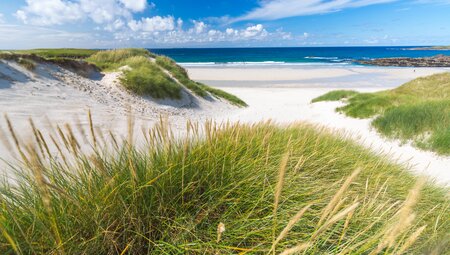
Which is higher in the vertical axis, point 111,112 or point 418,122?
point 111,112

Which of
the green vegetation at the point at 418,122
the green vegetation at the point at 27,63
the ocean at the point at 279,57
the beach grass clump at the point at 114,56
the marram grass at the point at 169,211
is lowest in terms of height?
the green vegetation at the point at 418,122

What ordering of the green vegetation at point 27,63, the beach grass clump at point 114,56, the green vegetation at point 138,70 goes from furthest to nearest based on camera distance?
the beach grass clump at point 114,56
the green vegetation at point 138,70
the green vegetation at point 27,63

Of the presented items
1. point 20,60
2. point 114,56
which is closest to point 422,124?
point 20,60

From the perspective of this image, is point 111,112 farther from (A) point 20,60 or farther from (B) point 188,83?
(B) point 188,83

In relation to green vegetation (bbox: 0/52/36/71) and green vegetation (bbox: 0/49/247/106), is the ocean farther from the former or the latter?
green vegetation (bbox: 0/52/36/71)

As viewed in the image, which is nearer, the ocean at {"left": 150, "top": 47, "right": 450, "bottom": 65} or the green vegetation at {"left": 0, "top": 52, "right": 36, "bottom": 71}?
the green vegetation at {"left": 0, "top": 52, "right": 36, "bottom": 71}

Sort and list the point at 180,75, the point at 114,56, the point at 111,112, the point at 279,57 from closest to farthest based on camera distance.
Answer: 1. the point at 111,112
2. the point at 180,75
3. the point at 114,56
4. the point at 279,57

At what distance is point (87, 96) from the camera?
9.59 meters

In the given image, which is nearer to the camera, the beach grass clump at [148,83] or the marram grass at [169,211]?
the marram grass at [169,211]

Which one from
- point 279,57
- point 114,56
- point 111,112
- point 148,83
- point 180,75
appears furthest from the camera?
point 279,57

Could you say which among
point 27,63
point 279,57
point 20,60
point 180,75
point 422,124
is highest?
point 279,57

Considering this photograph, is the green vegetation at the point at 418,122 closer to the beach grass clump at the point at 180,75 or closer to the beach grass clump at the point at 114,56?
the beach grass clump at the point at 180,75

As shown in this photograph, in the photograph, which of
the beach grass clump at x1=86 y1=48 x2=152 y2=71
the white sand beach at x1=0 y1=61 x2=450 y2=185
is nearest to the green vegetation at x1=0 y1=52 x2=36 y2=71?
the white sand beach at x1=0 y1=61 x2=450 y2=185

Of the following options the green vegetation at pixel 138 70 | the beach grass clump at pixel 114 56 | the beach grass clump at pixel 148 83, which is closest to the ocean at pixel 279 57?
the beach grass clump at pixel 114 56
